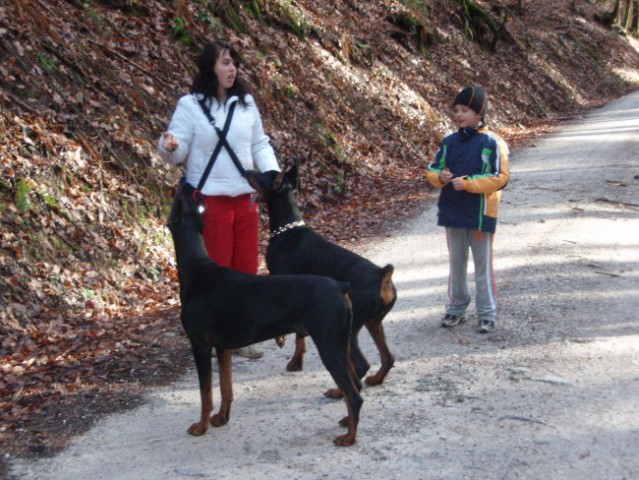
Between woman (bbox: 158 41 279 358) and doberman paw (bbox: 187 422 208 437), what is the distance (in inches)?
55.1

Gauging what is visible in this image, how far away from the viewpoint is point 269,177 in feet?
17.0

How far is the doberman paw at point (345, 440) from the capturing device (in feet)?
13.8

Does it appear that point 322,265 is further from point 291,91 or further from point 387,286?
point 291,91

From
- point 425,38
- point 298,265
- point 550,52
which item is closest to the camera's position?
point 298,265

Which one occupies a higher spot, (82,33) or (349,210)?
(82,33)

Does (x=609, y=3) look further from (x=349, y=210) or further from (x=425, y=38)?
(x=349, y=210)

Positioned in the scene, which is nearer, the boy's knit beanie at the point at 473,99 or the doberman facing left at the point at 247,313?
the doberman facing left at the point at 247,313

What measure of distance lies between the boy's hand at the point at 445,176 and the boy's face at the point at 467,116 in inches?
16.7

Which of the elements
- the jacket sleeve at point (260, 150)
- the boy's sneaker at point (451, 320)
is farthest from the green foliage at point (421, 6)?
the jacket sleeve at point (260, 150)

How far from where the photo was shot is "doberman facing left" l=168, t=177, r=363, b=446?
412 cm

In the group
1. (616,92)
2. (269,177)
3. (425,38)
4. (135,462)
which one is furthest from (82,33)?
(616,92)

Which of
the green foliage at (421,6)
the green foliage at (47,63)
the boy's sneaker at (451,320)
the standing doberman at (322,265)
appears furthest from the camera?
the green foliage at (421,6)

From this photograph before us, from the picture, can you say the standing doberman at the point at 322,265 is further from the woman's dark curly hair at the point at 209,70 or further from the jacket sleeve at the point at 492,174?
the jacket sleeve at the point at 492,174

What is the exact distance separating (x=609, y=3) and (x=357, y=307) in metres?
56.1
